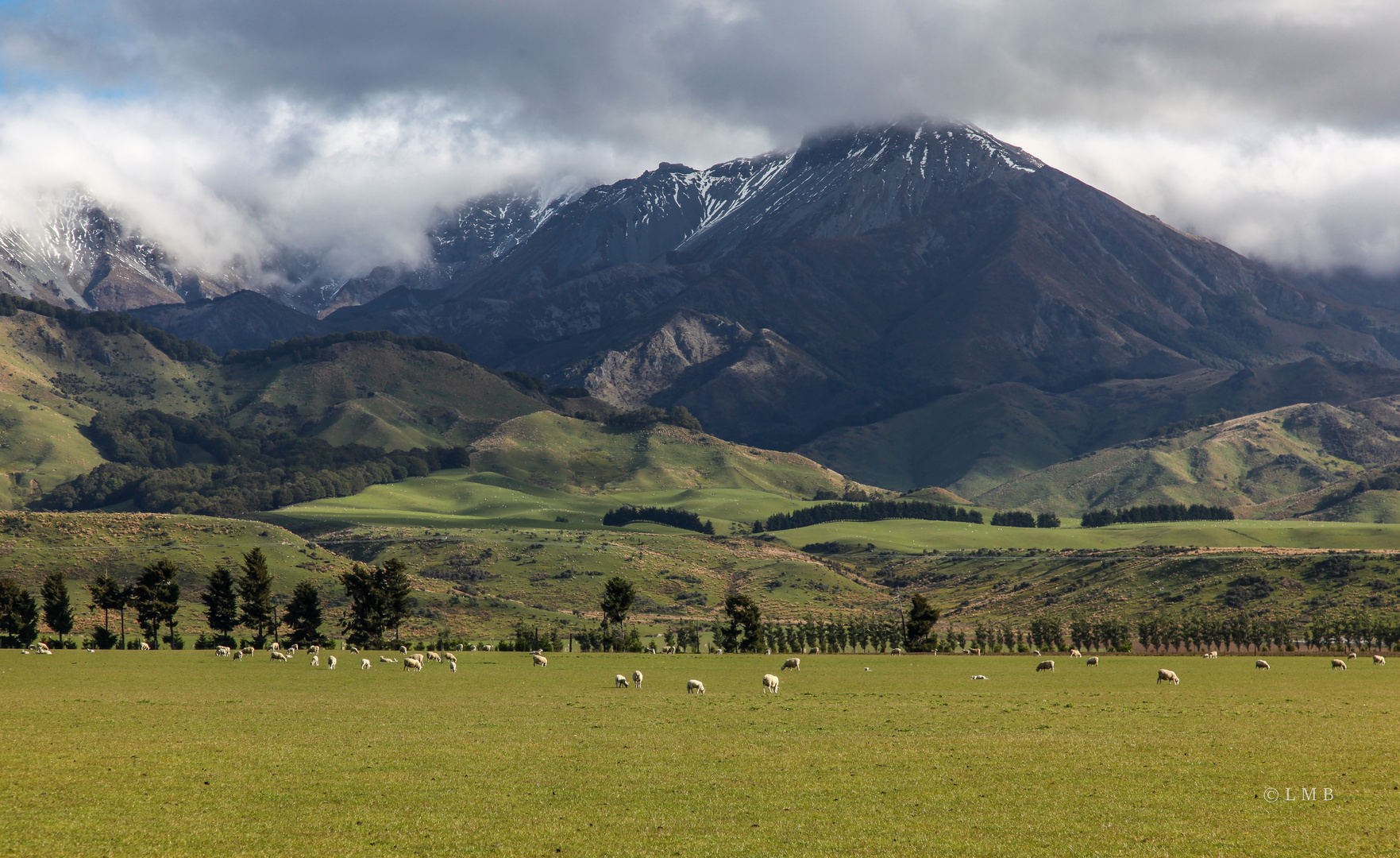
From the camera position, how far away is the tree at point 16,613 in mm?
121500

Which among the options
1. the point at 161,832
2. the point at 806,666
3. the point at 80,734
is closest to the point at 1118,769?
the point at 161,832

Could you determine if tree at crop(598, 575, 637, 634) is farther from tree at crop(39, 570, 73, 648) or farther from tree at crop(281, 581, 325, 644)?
tree at crop(39, 570, 73, 648)

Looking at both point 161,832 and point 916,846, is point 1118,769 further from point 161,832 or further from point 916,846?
point 161,832

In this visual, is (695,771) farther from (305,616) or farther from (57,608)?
(57,608)

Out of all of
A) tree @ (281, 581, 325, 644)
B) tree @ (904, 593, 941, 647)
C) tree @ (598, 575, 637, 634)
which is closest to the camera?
tree @ (281, 581, 325, 644)

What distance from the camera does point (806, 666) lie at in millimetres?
98188

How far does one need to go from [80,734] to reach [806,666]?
210 ft

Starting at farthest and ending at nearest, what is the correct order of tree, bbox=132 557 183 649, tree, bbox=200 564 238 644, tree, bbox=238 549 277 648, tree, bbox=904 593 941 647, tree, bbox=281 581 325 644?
tree, bbox=904 593 941 647
tree, bbox=281 581 325 644
tree, bbox=200 564 238 644
tree, bbox=238 549 277 648
tree, bbox=132 557 183 649

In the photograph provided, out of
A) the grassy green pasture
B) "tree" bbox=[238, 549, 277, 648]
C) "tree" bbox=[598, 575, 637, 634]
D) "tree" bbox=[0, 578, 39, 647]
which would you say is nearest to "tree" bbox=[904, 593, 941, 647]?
"tree" bbox=[598, 575, 637, 634]

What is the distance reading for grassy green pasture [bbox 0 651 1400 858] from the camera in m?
28.2

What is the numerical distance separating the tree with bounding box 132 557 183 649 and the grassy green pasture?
6168 centimetres

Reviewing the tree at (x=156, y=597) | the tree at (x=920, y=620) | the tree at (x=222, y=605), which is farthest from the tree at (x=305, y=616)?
the tree at (x=920, y=620)

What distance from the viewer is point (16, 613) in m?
124

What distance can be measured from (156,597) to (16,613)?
14759mm
